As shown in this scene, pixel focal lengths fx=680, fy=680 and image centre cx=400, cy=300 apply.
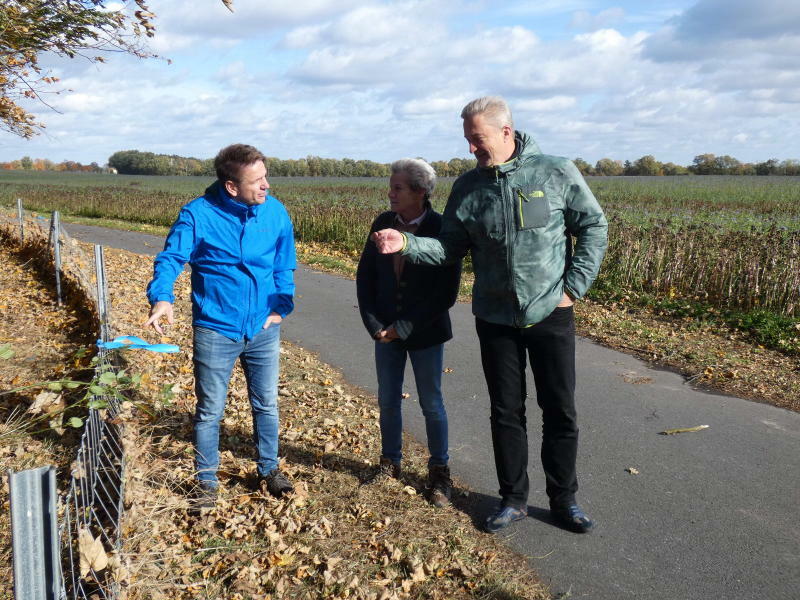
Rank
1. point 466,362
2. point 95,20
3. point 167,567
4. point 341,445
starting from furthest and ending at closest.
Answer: point 95,20, point 466,362, point 341,445, point 167,567

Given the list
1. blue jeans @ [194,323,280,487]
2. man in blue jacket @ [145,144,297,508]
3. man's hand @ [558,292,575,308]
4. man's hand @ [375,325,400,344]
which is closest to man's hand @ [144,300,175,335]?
man in blue jacket @ [145,144,297,508]

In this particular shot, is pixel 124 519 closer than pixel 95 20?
Yes

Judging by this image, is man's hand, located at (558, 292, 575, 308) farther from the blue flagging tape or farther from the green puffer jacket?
the blue flagging tape

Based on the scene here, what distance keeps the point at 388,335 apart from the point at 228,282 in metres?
0.97

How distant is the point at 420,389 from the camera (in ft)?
13.7

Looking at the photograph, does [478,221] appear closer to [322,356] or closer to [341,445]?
[341,445]

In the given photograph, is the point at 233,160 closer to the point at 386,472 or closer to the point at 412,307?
the point at 412,307

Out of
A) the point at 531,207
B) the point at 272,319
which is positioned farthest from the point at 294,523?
the point at 531,207

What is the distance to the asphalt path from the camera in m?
3.57

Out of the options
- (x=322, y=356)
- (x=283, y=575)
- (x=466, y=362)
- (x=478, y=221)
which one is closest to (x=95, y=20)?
(x=322, y=356)

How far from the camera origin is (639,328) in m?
9.05

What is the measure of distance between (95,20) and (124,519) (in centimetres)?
735

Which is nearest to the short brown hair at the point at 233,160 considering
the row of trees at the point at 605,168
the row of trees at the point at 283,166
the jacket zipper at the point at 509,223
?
the jacket zipper at the point at 509,223

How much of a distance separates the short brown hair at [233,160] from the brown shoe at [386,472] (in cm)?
202
